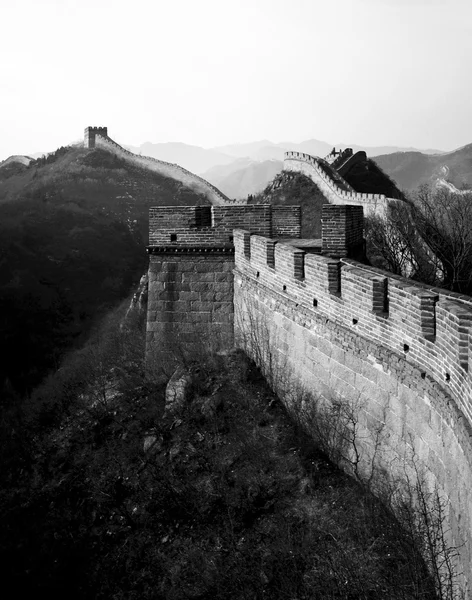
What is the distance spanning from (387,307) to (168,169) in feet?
194

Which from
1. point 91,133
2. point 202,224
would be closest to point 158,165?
point 91,133

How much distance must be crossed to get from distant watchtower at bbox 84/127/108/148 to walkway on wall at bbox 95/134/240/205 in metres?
0.35

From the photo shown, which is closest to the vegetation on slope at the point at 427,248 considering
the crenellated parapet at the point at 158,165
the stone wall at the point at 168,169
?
the crenellated parapet at the point at 158,165

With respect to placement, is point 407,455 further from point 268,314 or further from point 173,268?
point 173,268

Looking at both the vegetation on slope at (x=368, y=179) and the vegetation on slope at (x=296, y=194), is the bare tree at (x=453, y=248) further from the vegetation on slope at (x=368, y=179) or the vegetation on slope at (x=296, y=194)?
the vegetation on slope at (x=368, y=179)

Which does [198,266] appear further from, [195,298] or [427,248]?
[427,248]

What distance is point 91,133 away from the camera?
68.0 meters

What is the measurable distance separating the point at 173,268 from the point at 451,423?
283 inches

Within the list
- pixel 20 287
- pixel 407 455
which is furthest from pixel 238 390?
pixel 20 287

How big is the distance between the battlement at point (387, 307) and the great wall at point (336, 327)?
0.01 metres

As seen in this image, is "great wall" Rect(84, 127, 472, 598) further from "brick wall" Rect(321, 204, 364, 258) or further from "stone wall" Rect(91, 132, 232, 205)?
"stone wall" Rect(91, 132, 232, 205)

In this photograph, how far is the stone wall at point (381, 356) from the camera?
16.5 ft

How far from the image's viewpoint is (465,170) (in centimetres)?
9706

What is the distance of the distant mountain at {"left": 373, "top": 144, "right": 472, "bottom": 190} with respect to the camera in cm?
9776
